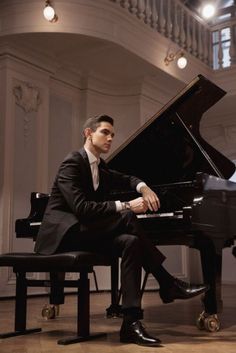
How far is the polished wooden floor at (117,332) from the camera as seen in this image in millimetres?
2732

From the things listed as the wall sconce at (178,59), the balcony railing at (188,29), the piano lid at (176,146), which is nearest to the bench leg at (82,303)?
the piano lid at (176,146)

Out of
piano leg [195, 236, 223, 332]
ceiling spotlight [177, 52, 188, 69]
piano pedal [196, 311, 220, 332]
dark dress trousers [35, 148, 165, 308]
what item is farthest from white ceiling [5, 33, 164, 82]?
piano pedal [196, 311, 220, 332]

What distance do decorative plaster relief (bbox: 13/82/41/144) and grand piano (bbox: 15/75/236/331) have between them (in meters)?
2.56

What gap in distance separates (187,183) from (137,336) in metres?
1.17

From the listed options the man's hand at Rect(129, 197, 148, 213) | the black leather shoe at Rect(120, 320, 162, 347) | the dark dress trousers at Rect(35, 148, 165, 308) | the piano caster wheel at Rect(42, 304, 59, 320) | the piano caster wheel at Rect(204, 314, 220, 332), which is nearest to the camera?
the black leather shoe at Rect(120, 320, 162, 347)

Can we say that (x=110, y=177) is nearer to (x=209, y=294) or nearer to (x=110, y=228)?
(x=110, y=228)

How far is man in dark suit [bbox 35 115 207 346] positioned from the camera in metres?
2.80

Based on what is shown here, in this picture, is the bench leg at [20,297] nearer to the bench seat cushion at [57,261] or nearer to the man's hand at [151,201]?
the bench seat cushion at [57,261]

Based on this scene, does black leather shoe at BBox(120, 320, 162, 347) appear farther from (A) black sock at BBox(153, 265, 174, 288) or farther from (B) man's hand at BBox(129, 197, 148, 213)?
(B) man's hand at BBox(129, 197, 148, 213)

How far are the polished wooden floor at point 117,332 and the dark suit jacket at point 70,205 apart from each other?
1.85 ft

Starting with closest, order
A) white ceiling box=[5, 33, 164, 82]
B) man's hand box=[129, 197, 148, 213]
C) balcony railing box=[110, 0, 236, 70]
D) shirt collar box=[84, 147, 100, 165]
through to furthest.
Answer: man's hand box=[129, 197, 148, 213] < shirt collar box=[84, 147, 100, 165] < white ceiling box=[5, 33, 164, 82] < balcony railing box=[110, 0, 236, 70]

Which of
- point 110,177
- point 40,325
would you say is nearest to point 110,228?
point 110,177

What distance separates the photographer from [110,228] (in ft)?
9.60

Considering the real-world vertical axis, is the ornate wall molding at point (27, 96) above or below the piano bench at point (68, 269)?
above
